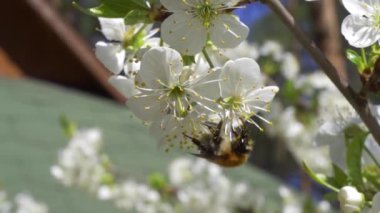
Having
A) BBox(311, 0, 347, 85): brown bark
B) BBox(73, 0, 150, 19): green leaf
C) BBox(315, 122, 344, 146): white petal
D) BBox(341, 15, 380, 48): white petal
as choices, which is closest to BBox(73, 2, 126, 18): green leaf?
BBox(73, 0, 150, 19): green leaf

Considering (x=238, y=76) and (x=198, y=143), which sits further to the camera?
(x=198, y=143)

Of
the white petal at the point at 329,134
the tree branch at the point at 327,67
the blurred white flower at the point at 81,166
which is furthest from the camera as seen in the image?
the blurred white flower at the point at 81,166

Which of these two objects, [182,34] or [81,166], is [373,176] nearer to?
[182,34]

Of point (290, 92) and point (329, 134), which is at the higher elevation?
point (329, 134)

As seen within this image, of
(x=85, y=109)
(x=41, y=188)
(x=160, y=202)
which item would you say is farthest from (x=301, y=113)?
(x=85, y=109)

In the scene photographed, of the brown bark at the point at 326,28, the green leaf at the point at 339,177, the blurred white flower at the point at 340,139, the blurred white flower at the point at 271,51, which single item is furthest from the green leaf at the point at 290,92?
the green leaf at the point at 339,177

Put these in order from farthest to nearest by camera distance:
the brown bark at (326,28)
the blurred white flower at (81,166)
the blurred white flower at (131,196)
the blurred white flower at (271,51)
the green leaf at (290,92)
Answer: the brown bark at (326,28), the blurred white flower at (271,51), the blurred white flower at (131,196), the blurred white flower at (81,166), the green leaf at (290,92)

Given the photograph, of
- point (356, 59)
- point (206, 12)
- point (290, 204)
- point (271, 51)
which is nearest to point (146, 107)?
point (206, 12)

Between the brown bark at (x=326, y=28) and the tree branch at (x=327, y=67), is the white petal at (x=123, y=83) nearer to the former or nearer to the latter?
the tree branch at (x=327, y=67)

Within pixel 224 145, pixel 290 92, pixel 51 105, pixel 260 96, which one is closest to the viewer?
pixel 260 96
